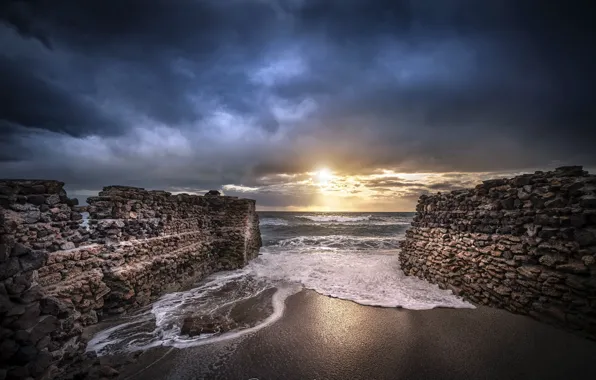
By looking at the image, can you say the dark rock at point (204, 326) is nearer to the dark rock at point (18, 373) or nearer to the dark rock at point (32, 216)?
the dark rock at point (18, 373)

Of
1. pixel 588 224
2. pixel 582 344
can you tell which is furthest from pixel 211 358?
pixel 588 224

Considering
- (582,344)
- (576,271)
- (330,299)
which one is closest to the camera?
(582,344)

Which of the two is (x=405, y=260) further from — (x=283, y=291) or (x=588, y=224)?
(x=588, y=224)

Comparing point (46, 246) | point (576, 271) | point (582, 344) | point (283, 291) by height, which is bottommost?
point (283, 291)

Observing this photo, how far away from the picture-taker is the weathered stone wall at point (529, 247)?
5359mm

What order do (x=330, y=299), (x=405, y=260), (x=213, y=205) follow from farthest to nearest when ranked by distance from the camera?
(x=213, y=205)
(x=405, y=260)
(x=330, y=299)

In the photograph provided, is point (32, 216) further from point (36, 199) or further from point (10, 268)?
point (10, 268)

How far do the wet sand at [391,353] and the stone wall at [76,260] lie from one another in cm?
178

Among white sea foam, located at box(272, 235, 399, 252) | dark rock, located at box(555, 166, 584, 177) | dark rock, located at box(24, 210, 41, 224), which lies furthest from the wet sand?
white sea foam, located at box(272, 235, 399, 252)

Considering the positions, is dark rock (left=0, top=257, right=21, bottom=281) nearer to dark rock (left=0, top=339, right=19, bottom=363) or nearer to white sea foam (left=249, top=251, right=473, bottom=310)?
dark rock (left=0, top=339, right=19, bottom=363)

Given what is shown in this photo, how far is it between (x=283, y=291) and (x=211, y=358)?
486 centimetres

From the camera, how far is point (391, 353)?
17.3 ft

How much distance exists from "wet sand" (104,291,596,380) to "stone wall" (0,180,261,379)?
5.82 feet

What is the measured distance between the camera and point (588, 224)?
5441 millimetres
